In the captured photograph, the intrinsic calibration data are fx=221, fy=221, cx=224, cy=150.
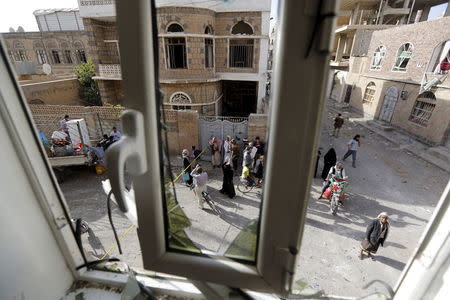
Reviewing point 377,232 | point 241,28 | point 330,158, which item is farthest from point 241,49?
point 377,232

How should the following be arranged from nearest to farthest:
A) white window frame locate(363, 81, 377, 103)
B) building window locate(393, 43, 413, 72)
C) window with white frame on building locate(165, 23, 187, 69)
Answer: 1. window with white frame on building locate(165, 23, 187, 69)
2. building window locate(393, 43, 413, 72)
3. white window frame locate(363, 81, 377, 103)

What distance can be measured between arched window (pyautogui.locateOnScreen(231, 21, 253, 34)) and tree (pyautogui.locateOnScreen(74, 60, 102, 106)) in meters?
10.00

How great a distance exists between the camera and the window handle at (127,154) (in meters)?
0.53

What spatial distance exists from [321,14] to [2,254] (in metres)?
1.40

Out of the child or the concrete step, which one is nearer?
the child

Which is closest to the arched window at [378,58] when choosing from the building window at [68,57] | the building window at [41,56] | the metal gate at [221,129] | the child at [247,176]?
the metal gate at [221,129]

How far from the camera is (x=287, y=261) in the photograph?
66cm

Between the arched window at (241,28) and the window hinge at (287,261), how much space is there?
37.5 feet

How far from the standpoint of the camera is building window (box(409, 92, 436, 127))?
1021cm

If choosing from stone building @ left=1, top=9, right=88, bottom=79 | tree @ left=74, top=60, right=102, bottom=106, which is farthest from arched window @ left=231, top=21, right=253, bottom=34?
stone building @ left=1, top=9, right=88, bottom=79

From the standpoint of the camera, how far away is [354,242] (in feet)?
14.5

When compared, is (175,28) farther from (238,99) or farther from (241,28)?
(238,99)

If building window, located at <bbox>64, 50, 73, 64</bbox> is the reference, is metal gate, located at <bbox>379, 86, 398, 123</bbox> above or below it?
below

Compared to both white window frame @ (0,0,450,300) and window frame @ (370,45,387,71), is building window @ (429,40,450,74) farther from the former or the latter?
white window frame @ (0,0,450,300)
